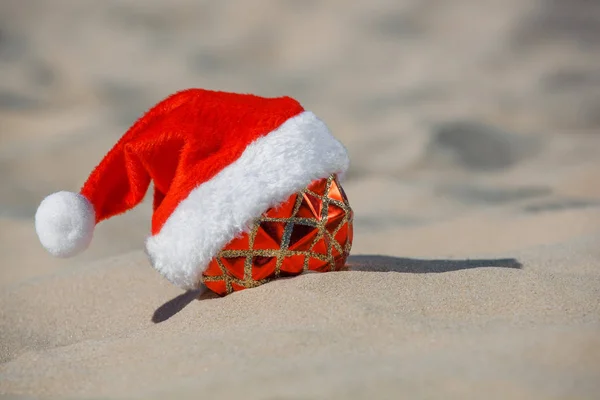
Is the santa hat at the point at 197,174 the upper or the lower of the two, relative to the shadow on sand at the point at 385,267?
upper

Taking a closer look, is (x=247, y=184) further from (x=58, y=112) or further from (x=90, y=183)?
(x=58, y=112)

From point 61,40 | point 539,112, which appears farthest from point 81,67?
point 539,112

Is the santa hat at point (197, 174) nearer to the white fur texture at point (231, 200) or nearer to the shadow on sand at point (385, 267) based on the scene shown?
the white fur texture at point (231, 200)

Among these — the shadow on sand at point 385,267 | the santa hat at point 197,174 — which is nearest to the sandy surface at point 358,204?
the shadow on sand at point 385,267

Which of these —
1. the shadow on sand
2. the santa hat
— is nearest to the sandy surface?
the shadow on sand

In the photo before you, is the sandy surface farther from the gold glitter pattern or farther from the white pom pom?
the white pom pom

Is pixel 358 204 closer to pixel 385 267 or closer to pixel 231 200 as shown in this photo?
pixel 385 267
